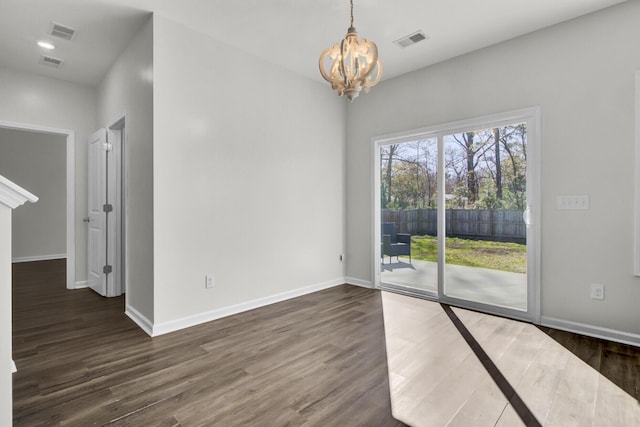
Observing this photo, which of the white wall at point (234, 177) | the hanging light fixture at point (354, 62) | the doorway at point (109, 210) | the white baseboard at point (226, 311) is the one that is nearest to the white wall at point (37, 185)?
the doorway at point (109, 210)

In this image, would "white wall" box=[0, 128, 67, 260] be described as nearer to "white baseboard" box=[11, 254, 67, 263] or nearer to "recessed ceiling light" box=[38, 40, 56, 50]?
"white baseboard" box=[11, 254, 67, 263]

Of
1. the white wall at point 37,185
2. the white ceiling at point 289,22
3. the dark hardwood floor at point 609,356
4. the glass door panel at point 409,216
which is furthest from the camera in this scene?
the white wall at point 37,185

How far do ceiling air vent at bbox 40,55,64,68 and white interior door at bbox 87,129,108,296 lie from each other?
845mm

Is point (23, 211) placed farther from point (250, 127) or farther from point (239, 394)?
point (239, 394)

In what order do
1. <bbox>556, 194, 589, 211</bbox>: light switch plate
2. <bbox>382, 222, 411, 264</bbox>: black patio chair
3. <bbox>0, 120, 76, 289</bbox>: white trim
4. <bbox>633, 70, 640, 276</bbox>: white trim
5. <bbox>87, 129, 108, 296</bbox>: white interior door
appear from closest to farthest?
<bbox>633, 70, 640, 276</bbox>: white trim, <bbox>556, 194, 589, 211</bbox>: light switch plate, <bbox>87, 129, 108, 296</bbox>: white interior door, <bbox>382, 222, 411, 264</bbox>: black patio chair, <bbox>0, 120, 76, 289</bbox>: white trim

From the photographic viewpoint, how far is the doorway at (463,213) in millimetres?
3277

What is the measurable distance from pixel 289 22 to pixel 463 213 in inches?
108

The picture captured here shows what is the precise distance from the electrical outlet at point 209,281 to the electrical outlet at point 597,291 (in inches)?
139

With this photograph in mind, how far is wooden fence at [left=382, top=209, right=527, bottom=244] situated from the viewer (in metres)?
3.35

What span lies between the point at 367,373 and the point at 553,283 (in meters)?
2.14

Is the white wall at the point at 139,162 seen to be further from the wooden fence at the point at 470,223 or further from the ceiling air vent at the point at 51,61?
the wooden fence at the point at 470,223

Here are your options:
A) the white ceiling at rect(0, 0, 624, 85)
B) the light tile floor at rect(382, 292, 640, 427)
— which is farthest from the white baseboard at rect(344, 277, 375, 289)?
the white ceiling at rect(0, 0, 624, 85)

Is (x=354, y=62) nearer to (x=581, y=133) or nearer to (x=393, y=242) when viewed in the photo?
(x=581, y=133)

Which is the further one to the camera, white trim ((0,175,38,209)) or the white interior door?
the white interior door
